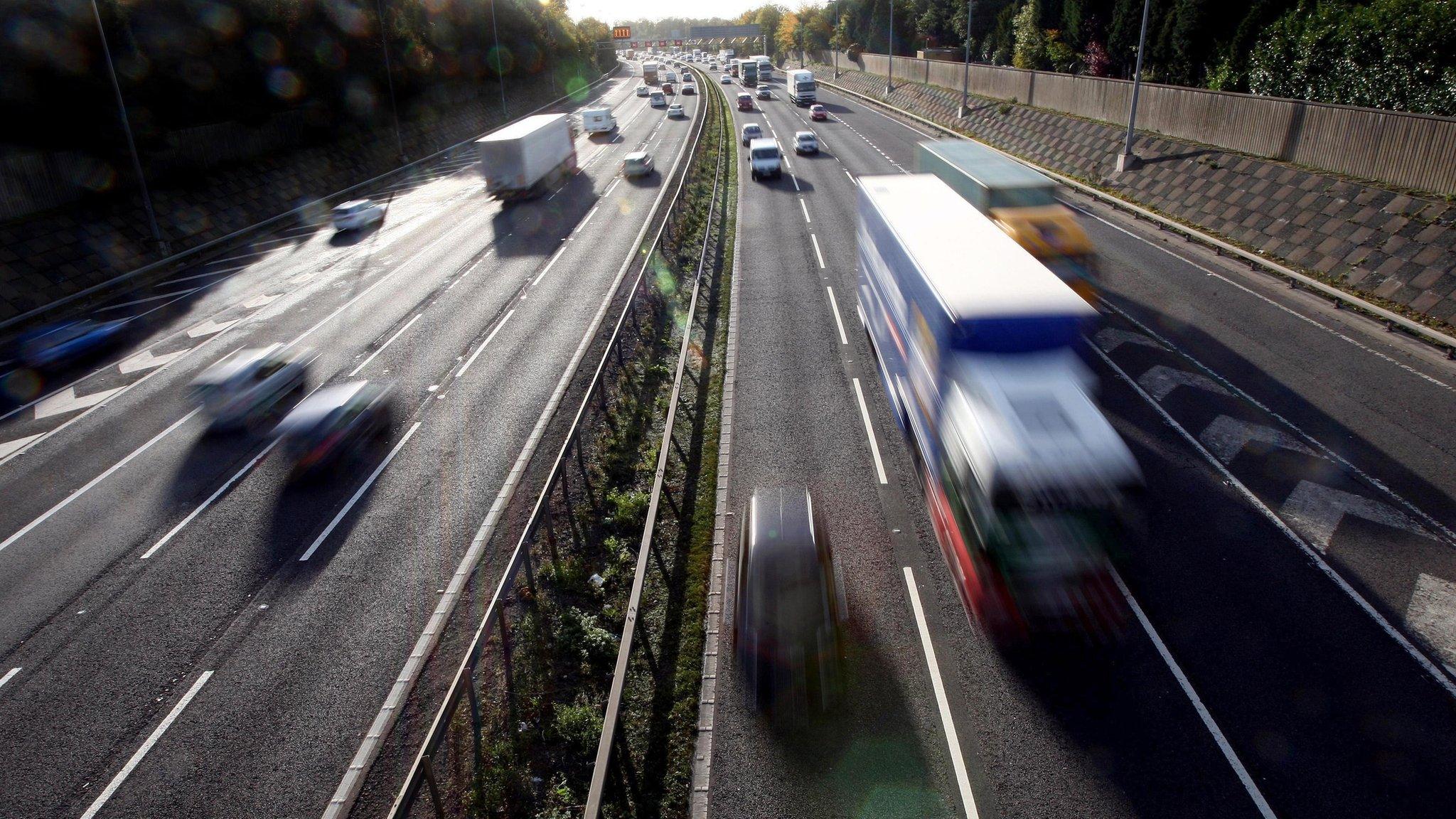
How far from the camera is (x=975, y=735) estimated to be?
9.57 m

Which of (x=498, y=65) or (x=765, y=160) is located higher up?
(x=498, y=65)

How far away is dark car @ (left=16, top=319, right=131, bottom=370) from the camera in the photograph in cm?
2159

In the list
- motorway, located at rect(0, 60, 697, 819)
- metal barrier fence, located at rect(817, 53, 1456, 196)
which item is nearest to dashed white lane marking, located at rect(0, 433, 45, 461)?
motorway, located at rect(0, 60, 697, 819)

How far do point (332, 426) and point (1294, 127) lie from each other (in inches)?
1275

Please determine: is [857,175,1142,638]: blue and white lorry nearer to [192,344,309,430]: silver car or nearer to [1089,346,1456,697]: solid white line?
[1089,346,1456,697]: solid white line

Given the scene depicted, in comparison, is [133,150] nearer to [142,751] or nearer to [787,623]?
[142,751]

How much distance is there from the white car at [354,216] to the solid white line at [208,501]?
21.5 m

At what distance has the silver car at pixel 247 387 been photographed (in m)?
17.7

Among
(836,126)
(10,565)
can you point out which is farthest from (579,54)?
(10,565)

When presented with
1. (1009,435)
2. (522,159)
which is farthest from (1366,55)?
(522,159)

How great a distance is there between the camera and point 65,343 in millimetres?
22047

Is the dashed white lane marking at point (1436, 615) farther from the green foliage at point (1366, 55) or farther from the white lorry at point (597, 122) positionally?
the white lorry at point (597, 122)

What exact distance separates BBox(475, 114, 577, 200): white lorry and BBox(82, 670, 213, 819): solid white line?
3176 cm

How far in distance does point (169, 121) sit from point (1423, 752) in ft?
159
